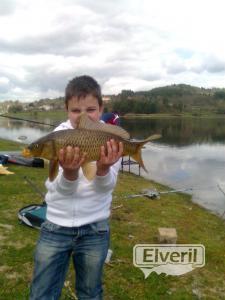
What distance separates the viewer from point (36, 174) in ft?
44.4

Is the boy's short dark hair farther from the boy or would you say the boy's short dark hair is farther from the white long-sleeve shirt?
the white long-sleeve shirt

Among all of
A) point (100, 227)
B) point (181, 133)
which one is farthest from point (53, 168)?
point (181, 133)

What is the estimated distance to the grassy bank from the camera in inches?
195

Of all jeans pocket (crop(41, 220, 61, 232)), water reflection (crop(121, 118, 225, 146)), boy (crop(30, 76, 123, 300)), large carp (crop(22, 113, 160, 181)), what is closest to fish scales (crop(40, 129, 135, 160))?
large carp (crop(22, 113, 160, 181))

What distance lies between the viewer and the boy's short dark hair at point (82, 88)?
2.73 meters

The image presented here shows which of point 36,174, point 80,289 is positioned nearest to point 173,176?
point 36,174

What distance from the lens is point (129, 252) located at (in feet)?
20.7

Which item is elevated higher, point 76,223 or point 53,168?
point 53,168

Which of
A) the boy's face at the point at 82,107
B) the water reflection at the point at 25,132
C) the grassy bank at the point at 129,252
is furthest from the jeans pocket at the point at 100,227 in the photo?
the water reflection at the point at 25,132

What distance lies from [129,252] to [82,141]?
4353mm

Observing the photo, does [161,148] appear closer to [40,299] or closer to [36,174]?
[36,174]

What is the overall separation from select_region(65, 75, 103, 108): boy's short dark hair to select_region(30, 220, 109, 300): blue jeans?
901mm

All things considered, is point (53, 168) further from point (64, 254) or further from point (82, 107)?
point (64, 254)

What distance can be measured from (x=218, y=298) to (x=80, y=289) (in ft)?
9.82
